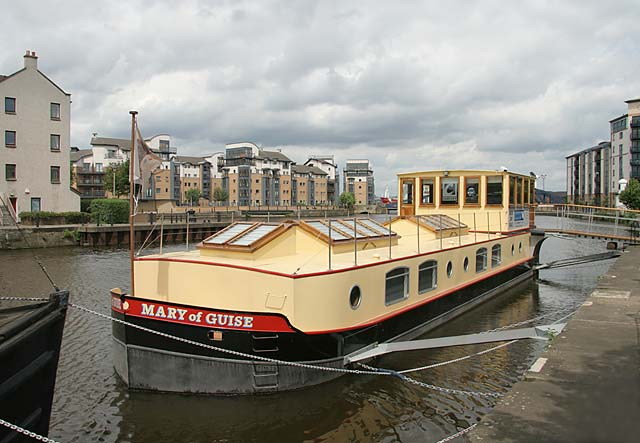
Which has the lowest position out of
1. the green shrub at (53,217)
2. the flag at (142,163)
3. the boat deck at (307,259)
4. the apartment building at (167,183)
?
the boat deck at (307,259)

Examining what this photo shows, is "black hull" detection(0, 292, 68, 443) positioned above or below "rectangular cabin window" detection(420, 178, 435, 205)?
below

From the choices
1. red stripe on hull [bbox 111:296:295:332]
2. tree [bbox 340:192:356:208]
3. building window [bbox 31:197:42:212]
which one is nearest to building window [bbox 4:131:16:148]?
building window [bbox 31:197:42:212]

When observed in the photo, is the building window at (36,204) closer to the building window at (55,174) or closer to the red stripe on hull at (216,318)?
the building window at (55,174)

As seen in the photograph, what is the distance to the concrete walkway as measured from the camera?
429cm

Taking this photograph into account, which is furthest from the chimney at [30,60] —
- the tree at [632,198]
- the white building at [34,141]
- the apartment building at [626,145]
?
the apartment building at [626,145]

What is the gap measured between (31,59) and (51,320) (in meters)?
Result: 46.2

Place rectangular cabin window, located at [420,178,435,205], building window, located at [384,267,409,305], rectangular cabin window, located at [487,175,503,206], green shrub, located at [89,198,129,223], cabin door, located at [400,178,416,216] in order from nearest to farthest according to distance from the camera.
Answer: building window, located at [384,267,409,305]
rectangular cabin window, located at [487,175,503,206]
rectangular cabin window, located at [420,178,435,205]
cabin door, located at [400,178,416,216]
green shrub, located at [89,198,129,223]

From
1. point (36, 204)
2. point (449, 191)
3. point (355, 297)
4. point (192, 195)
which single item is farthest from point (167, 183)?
point (355, 297)

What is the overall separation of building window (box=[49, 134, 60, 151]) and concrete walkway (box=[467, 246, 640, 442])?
154 ft

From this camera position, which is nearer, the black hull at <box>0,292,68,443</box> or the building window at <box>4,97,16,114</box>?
the black hull at <box>0,292,68,443</box>

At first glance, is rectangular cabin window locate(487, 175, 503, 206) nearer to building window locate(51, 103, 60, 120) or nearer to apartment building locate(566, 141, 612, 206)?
building window locate(51, 103, 60, 120)

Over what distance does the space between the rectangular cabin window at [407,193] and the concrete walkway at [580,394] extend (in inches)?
490

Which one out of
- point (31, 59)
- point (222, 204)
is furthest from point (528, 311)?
point (222, 204)

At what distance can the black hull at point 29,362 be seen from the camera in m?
5.78
